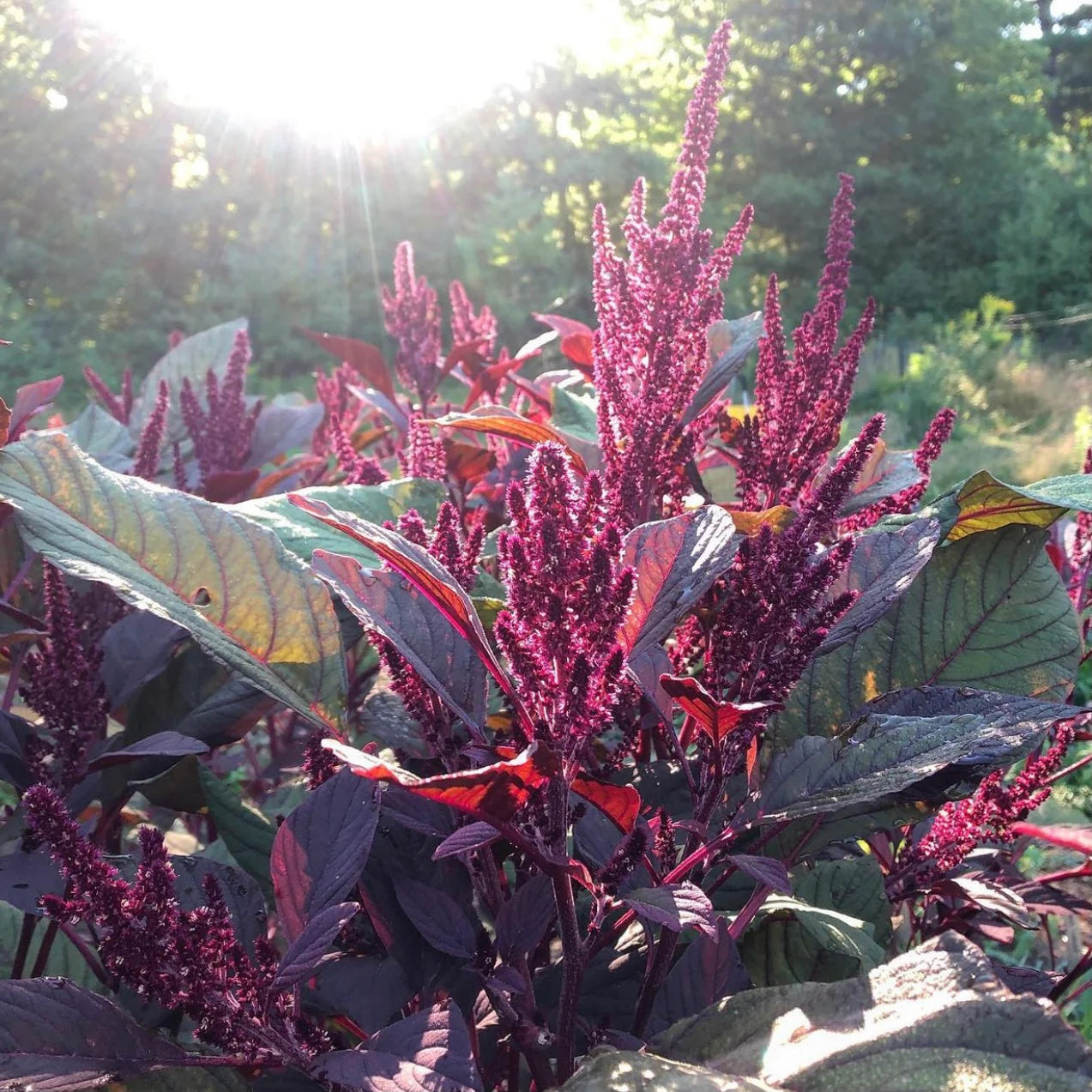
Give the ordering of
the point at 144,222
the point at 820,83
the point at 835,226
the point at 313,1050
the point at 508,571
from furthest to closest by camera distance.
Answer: the point at 820,83, the point at 144,222, the point at 835,226, the point at 313,1050, the point at 508,571

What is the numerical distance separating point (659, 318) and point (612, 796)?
470 mm

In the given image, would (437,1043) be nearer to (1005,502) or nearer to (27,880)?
(27,880)

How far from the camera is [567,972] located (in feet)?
2.14

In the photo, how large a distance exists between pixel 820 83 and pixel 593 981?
3120cm

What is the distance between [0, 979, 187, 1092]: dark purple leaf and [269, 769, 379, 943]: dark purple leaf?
117 mm

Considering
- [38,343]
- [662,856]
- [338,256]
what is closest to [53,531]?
[662,856]

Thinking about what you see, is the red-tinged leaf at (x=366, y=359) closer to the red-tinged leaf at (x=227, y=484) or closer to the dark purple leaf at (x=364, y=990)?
the red-tinged leaf at (x=227, y=484)

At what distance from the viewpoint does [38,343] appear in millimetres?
15711

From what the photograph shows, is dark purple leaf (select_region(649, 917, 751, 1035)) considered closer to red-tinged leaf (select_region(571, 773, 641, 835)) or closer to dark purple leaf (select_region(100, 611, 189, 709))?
red-tinged leaf (select_region(571, 773, 641, 835))

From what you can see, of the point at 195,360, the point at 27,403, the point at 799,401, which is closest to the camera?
the point at 799,401

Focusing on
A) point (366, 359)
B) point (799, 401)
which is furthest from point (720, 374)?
point (366, 359)

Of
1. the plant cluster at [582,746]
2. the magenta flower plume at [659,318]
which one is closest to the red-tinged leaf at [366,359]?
the plant cluster at [582,746]

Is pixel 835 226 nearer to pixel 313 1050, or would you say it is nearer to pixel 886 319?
pixel 313 1050

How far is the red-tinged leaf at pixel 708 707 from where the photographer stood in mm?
575
